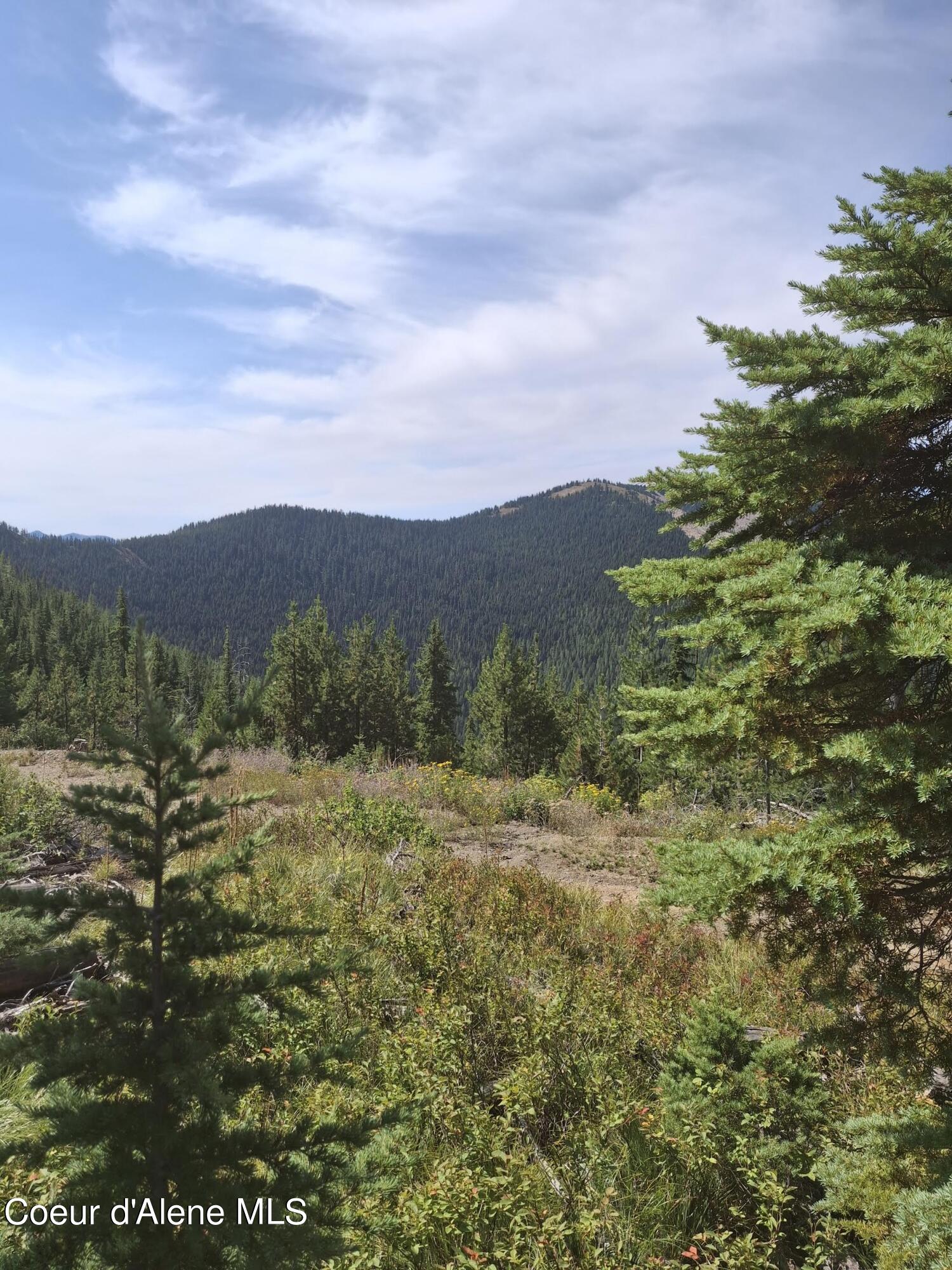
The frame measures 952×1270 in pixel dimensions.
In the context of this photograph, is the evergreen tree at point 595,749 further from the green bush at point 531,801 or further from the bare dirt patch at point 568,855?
the bare dirt patch at point 568,855

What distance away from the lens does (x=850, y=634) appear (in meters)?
2.69

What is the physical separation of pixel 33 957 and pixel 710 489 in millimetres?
3650

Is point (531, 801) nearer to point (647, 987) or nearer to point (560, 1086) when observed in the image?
point (647, 987)

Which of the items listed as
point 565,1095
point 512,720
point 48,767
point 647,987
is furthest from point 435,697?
point 565,1095

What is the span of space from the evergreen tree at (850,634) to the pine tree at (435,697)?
43256 millimetres

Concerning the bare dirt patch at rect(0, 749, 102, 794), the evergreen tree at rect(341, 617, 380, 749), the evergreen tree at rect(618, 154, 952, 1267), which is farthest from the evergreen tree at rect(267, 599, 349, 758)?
the evergreen tree at rect(618, 154, 952, 1267)

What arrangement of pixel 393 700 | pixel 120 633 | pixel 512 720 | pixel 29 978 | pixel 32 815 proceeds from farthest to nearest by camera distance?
pixel 120 633 → pixel 393 700 → pixel 512 720 → pixel 32 815 → pixel 29 978

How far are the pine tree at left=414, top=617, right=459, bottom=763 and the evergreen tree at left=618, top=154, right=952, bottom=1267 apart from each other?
1703 inches

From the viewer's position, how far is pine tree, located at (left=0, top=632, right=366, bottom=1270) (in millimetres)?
1757

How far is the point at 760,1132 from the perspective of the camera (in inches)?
145

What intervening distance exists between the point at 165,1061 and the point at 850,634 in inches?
110

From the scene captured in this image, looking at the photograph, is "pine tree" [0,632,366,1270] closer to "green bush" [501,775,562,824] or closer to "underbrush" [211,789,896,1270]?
"underbrush" [211,789,896,1270]

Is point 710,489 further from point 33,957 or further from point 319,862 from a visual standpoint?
point 319,862

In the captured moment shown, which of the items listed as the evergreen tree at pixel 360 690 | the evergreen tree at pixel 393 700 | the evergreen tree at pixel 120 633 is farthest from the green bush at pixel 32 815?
the evergreen tree at pixel 120 633
